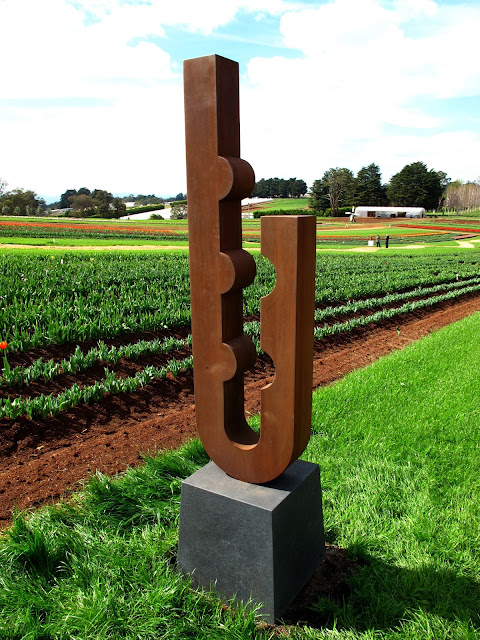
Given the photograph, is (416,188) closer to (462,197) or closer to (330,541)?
(462,197)

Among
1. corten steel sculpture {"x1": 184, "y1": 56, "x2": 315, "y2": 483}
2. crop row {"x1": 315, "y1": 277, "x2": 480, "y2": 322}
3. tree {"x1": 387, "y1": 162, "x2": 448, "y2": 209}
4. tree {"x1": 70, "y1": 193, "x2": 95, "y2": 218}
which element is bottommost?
crop row {"x1": 315, "y1": 277, "x2": 480, "y2": 322}

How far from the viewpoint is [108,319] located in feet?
25.8

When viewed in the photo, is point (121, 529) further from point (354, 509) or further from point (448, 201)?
point (448, 201)

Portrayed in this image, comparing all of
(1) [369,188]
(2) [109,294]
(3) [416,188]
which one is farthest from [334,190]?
(2) [109,294]

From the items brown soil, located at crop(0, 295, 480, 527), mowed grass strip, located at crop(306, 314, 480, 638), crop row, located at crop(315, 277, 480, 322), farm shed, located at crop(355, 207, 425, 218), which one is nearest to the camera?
mowed grass strip, located at crop(306, 314, 480, 638)

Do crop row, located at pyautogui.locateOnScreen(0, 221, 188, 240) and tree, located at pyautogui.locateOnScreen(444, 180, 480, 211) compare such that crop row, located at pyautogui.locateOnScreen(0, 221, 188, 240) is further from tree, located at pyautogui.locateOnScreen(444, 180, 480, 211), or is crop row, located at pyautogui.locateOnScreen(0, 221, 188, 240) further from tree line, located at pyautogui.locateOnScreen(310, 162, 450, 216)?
tree, located at pyautogui.locateOnScreen(444, 180, 480, 211)

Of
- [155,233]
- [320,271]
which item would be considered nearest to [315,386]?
[320,271]

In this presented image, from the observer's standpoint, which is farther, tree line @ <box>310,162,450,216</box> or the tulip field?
tree line @ <box>310,162,450,216</box>

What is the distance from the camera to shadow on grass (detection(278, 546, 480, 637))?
2441 millimetres

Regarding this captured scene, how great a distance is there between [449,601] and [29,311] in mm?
7362

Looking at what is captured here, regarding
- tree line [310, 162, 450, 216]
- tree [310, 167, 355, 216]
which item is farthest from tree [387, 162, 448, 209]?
tree [310, 167, 355, 216]

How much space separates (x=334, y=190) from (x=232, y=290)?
8342 centimetres

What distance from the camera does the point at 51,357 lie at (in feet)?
23.0

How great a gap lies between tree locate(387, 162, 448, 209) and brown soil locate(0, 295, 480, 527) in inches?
3311
